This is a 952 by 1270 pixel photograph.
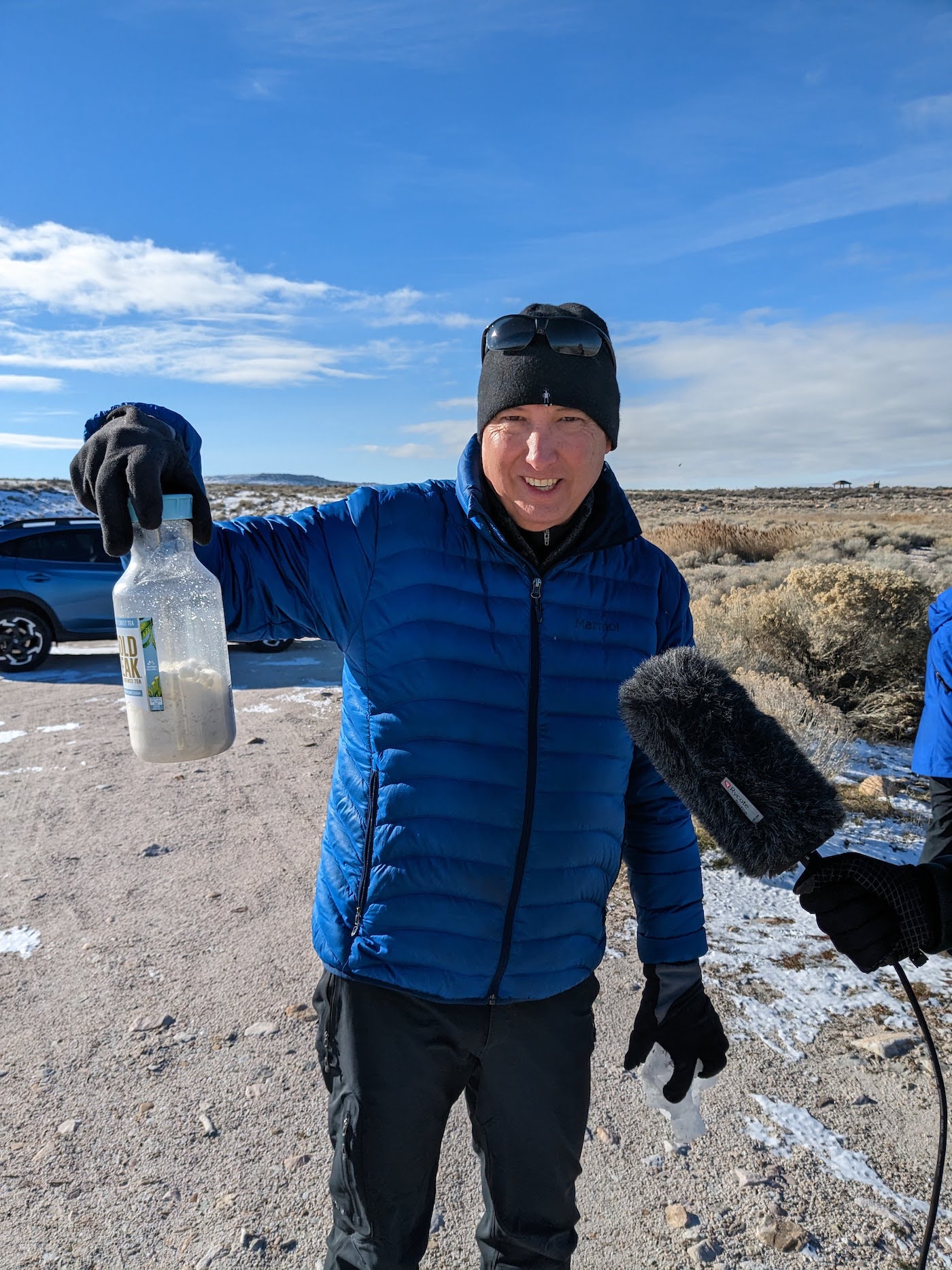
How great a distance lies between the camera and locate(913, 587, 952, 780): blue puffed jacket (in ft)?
12.2

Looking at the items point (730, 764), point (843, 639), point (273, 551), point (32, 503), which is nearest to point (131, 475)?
point (273, 551)

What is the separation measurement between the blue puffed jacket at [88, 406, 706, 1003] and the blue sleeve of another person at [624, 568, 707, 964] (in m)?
0.15

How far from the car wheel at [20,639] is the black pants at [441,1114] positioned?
8.92 metres

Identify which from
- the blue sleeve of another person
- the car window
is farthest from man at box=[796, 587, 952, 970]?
the car window

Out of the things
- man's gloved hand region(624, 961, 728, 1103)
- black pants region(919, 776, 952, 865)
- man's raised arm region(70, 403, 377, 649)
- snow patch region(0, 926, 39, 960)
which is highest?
man's raised arm region(70, 403, 377, 649)

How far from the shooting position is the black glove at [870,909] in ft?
5.24

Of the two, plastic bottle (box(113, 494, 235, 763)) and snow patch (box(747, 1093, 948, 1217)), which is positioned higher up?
plastic bottle (box(113, 494, 235, 763))

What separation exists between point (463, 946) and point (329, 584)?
84 cm

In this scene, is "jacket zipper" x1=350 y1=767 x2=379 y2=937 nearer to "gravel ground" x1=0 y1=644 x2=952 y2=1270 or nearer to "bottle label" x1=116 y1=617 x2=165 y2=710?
"bottle label" x1=116 y1=617 x2=165 y2=710

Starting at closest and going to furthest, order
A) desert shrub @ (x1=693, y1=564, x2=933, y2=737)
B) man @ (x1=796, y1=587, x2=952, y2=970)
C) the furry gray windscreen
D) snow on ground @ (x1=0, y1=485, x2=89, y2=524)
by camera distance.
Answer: the furry gray windscreen, man @ (x1=796, y1=587, x2=952, y2=970), desert shrub @ (x1=693, y1=564, x2=933, y2=737), snow on ground @ (x1=0, y1=485, x2=89, y2=524)

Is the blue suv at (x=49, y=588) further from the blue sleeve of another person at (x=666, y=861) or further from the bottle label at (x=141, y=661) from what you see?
the blue sleeve of another person at (x=666, y=861)

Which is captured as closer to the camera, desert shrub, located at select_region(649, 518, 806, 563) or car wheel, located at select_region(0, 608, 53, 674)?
car wheel, located at select_region(0, 608, 53, 674)

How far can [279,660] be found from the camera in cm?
1004

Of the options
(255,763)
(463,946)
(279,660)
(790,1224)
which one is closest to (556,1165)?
(463,946)
